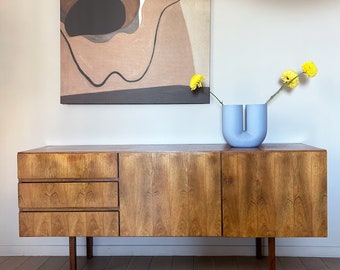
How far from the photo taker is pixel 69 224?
85.4 inches

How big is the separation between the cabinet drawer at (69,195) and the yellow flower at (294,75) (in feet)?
3.69

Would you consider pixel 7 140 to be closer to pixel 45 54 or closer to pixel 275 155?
pixel 45 54

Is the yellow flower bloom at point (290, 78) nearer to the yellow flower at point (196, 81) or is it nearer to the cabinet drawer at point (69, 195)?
the yellow flower at point (196, 81)

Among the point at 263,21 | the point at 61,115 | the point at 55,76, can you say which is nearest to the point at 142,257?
the point at 61,115

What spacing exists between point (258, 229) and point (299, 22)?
51.6 inches

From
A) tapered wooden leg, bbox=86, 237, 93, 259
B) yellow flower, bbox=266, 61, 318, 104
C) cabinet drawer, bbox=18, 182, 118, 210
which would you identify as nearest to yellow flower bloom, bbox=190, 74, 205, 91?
yellow flower, bbox=266, 61, 318, 104

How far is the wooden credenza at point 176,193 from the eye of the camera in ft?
6.89

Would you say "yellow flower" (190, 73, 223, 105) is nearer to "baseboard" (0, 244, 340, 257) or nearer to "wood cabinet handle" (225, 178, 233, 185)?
"wood cabinet handle" (225, 178, 233, 185)

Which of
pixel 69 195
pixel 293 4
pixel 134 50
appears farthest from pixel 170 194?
pixel 293 4

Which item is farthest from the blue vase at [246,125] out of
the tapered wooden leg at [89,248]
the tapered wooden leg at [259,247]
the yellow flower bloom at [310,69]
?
the tapered wooden leg at [89,248]

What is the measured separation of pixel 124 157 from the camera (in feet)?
7.07

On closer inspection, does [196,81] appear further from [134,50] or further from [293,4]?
[293,4]

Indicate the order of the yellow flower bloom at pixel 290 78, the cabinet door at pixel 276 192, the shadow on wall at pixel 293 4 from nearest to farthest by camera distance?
the cabinet door at pixel 276 192, the yellow flower bloom at pixel 290 78, the shadow on wall at pixel 293 4

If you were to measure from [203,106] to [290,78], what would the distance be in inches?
21.7
